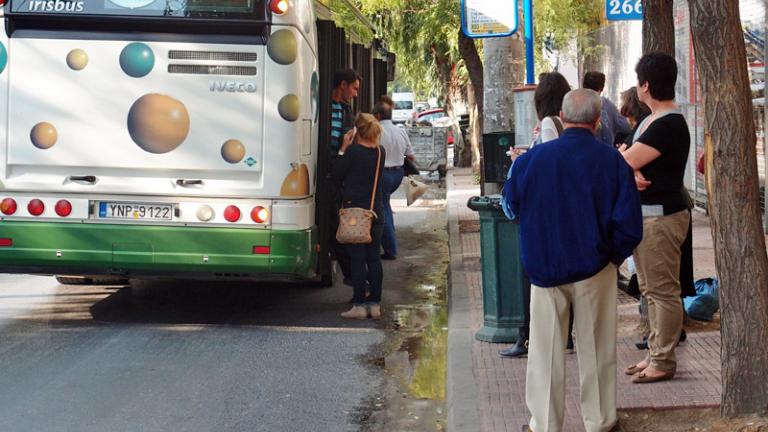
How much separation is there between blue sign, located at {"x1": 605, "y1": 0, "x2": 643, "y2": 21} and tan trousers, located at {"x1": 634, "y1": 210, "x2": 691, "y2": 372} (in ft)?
21.4

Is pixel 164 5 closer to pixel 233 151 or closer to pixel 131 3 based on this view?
pixel 131 3

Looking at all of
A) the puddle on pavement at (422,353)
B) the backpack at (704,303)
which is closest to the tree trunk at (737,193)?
the puddle on pavement at (422,353)

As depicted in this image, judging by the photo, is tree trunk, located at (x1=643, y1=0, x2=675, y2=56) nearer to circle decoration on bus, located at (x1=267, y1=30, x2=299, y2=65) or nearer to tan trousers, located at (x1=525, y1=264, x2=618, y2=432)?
circle decoration on bus, located at (x1=267, y1=30, x2=299, y2=65)

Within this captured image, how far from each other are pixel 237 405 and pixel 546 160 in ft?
8.87

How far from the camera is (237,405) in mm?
7281

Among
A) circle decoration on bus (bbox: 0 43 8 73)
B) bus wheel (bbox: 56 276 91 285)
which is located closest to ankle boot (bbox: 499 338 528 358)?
circle decoration on bus (bbox: 0 43 8 73)

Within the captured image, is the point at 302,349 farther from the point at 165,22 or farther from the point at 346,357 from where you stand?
the point at 165,22

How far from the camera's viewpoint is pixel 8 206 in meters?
9.45

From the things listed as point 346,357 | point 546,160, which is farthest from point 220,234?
point 546,160

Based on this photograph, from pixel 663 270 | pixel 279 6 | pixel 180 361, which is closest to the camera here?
pixel 663 270

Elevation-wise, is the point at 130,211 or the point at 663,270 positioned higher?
the point at 130,211

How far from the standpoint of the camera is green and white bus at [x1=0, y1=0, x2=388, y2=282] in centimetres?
932

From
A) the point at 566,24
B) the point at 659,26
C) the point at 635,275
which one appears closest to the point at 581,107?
the point at 635,275

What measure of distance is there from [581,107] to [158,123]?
4.48 metres
